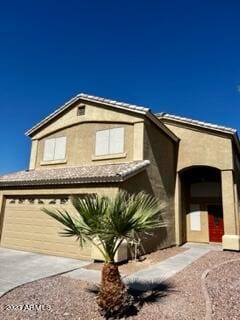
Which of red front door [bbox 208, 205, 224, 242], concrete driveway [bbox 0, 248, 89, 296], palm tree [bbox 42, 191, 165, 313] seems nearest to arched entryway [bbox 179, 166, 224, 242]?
red front door [bbox 208, 205, 224, 242]

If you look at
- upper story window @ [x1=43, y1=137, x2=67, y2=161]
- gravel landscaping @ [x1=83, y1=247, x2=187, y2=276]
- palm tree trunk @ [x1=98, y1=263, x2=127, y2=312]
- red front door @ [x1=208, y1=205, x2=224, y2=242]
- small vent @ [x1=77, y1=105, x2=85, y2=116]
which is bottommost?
gravel landscaping @ [x1=83, y1=247, x2=187, y2=276]

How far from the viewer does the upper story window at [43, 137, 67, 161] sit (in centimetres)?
1725

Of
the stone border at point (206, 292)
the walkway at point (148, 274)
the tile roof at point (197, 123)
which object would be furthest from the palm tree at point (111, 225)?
the tile roof at point (197, 123)

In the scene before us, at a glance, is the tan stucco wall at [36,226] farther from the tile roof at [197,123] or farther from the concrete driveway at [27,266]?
the tile roof at [197,123]

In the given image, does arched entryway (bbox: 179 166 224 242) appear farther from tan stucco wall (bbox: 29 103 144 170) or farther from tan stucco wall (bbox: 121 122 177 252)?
tan stucco wall (bbox: 29 103 144 170)

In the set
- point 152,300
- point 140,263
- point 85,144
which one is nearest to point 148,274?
point 140,263

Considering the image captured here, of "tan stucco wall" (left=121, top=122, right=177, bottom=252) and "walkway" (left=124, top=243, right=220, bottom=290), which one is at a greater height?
"tan stucco wall" (left=121, top=122, right=177, bottom=252)

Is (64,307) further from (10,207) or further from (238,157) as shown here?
(238,157)

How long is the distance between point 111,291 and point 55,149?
12969 millimetres

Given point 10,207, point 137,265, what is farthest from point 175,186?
point 10,207

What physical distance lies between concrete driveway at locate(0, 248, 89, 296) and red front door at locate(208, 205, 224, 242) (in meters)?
10.8

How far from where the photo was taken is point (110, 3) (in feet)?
42.4

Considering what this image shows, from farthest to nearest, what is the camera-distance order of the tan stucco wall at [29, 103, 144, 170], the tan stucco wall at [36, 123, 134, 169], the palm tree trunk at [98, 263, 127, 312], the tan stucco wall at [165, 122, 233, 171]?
the tan stucco wall at [165, 122, 233, 171] → the tan stucco wall at [36, 123, 134, 169] → the tan stucco wall at [29, 103, 144, 170] → the palm tree trunk at [98, 263, 127, 312]

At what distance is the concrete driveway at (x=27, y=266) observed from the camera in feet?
27.9
